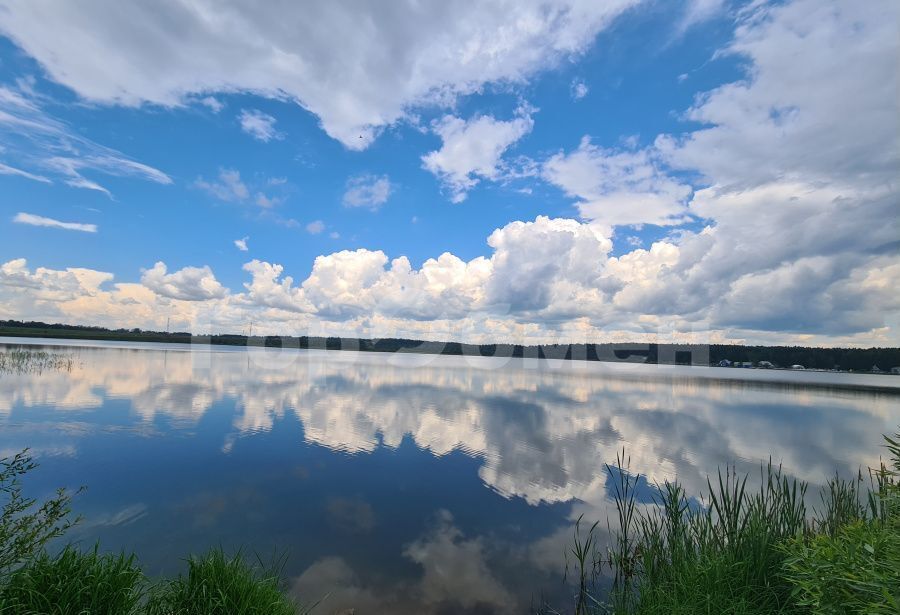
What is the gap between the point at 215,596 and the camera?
5.14 metres

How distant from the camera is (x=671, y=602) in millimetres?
5969

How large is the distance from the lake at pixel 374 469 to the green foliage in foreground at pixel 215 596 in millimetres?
2636

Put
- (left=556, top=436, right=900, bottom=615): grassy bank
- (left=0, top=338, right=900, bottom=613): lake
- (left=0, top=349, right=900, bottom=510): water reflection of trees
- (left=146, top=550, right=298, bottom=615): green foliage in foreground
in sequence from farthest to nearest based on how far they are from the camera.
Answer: (left=0, top=349, right=900, bottom=510): water reflection of trees, (left=0, top=338, right=900, bottom=613): lake, (left=146, top=550, right=298, bottom=615): green foliage in foreground, (left=556, top=436, right=900, bottom=615): grassy bank

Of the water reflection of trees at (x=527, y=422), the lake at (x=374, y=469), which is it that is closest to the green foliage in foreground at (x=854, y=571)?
the lake at (x=374, y=469)

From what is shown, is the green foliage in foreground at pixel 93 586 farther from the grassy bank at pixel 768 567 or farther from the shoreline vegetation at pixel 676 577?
the grassy bank at pixel 768 567

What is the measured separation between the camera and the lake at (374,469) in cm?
892

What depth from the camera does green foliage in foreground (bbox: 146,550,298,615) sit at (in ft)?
16.3

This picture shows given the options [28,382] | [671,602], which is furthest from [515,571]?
[28,382]

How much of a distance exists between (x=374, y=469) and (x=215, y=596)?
10.5 meters

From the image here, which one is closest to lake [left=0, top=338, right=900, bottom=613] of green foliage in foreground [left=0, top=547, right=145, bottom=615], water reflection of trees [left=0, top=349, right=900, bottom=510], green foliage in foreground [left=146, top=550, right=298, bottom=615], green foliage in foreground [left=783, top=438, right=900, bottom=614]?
water reflection of trees [left=0, top=349, right=900, bottom=510]

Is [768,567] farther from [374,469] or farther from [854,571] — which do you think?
[374,469]

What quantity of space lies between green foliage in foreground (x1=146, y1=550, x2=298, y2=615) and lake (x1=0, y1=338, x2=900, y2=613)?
8.65 feet

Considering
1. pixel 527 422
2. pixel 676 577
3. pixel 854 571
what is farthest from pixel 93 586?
pixel 527 422

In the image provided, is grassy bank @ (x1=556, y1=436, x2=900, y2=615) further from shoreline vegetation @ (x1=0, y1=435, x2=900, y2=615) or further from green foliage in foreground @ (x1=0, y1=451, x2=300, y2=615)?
green foliage in foreground @ (x1=0, y1=451, x2=300, y2=615)
